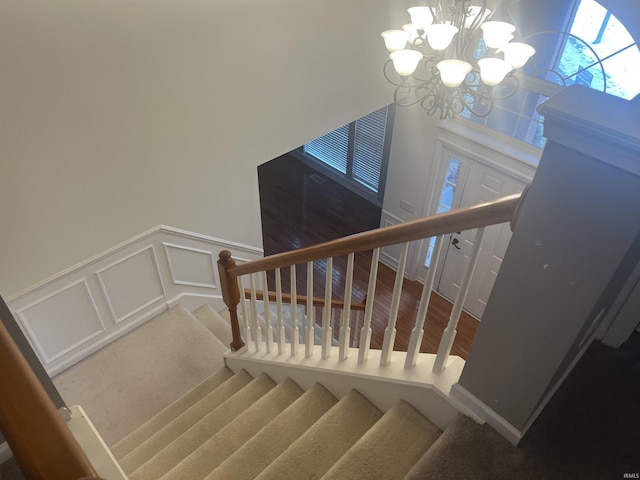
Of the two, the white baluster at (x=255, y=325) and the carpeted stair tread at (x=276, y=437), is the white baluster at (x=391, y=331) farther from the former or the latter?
the white baluster at (x=255, y=325)

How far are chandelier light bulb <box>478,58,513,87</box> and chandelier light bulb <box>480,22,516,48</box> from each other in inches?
6.0

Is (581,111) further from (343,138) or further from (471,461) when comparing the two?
(343,138)

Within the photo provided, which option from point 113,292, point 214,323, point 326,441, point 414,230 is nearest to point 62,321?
point 113,292

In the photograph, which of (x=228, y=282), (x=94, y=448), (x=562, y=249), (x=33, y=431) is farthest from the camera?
(x=228, y=282)

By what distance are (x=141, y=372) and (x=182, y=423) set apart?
3.93 ft

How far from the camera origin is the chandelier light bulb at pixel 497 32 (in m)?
2.62

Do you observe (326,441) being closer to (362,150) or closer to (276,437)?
(276,437)

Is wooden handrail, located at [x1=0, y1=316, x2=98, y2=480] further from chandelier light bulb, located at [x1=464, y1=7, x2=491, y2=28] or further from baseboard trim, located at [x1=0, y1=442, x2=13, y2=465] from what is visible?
chandelier light bulb, located at [x1=464, y1=7, x2=491, y2=28]

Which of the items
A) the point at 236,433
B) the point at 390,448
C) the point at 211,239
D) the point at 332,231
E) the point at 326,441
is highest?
the point at 390,448

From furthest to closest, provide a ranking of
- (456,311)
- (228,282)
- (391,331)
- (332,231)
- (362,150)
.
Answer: (362,150), (332,231), (228,282), (391,331), (456,311)

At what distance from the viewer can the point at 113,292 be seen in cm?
383

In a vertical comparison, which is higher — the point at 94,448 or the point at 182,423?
the point at 94,448

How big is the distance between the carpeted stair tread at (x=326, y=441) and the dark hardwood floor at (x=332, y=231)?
3113mm

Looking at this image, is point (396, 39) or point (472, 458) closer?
point (472, 458)
